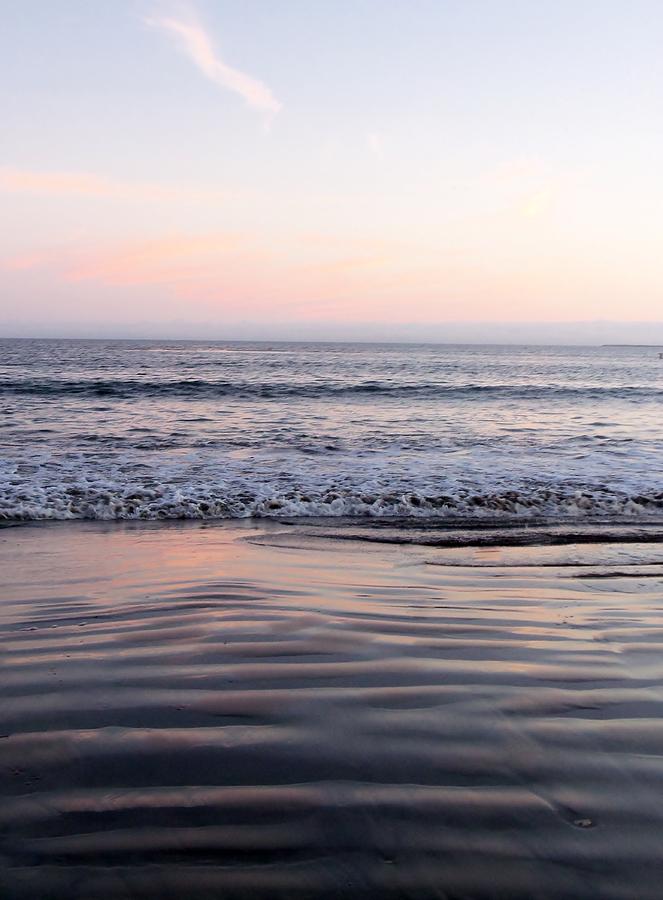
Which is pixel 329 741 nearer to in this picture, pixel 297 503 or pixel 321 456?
pixel 297 503

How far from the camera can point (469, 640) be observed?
3.60 metres

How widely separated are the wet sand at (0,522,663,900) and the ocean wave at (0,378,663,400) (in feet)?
70.0

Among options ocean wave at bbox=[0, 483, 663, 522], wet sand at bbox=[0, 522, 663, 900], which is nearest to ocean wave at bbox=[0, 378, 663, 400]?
ocean wave at bbox=[0, 483, 663, 522]

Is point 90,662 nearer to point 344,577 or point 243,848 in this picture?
point 243,848

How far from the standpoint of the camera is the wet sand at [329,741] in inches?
71.7

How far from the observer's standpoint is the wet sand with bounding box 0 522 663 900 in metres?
1.82

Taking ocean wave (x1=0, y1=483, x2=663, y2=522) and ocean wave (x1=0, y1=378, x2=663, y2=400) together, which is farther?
ocean wave (x1=0, y1=378, x2=663, y2=400)

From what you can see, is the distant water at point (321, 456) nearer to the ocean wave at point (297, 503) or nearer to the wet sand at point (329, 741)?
the ocean wave at point (297, 503)

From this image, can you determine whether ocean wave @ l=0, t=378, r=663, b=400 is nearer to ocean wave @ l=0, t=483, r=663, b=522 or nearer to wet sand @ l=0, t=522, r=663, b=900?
ocean wave @ l=0, t=483, r=663, b=522

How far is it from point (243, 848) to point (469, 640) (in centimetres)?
196

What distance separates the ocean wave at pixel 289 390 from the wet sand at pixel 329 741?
840 inches

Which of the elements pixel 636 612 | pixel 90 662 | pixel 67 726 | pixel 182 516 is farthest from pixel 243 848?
pixel 182 516

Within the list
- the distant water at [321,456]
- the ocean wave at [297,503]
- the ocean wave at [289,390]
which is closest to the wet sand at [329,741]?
the ocean wave at [297,503]

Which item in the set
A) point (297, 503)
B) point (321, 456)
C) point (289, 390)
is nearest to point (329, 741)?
point (297, 503)
